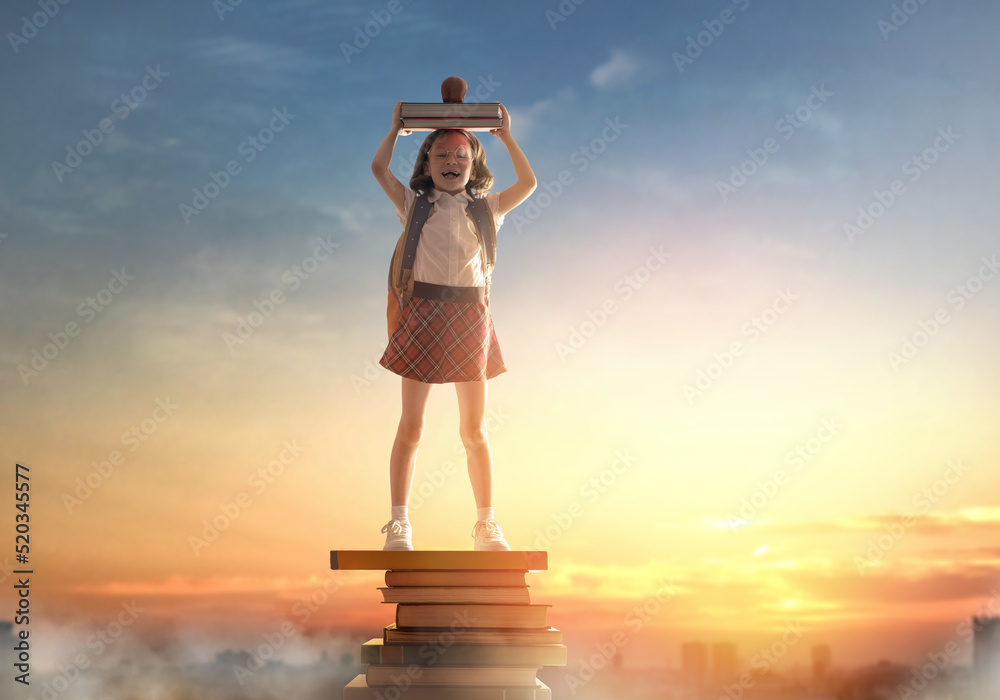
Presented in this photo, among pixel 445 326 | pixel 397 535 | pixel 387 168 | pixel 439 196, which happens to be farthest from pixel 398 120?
pixel 397 535

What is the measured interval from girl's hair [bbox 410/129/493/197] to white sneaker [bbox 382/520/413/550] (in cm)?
169

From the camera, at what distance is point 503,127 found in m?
4.82

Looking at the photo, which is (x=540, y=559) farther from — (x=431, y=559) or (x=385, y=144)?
(x=385, y=144)

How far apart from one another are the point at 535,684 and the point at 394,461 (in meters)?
1.26

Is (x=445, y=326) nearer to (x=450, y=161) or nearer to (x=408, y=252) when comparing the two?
(x=408, y=252)

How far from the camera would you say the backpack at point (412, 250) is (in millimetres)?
4730

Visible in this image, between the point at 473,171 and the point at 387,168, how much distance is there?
445 millimetres

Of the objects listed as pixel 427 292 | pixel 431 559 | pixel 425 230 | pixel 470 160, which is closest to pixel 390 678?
pixel 431 559

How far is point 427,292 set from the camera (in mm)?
4715

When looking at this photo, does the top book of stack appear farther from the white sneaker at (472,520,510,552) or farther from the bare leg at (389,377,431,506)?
the white sneaker at (472,520,510,552)

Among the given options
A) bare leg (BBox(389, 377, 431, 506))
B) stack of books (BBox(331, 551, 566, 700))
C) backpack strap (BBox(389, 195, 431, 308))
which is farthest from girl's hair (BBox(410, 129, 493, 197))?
stack of books (BBox(331, 551, 566, 700))

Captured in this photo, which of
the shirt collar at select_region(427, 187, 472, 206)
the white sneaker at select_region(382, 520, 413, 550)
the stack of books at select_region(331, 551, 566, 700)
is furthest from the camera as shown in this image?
the shirt collar at select_region(427, 187, 472, 206)

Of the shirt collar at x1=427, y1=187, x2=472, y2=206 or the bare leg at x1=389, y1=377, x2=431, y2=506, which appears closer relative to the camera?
the bare leg at x1=389, y1=377, x2=431, y2=506

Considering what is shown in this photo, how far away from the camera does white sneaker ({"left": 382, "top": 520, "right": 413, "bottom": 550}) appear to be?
4598mm
